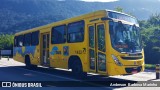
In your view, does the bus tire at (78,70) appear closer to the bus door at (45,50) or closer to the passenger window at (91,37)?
the passenger window at (91,37)

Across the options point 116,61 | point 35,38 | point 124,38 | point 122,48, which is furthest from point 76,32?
point 35,38

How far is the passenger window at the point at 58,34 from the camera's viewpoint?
1494cm

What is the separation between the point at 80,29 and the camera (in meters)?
13.4

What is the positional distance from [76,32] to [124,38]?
9.64 feet

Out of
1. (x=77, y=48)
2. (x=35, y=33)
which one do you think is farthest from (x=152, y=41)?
(x=77, y=48)

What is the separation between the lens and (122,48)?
38.0 feet

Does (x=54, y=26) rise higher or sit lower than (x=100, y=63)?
higher

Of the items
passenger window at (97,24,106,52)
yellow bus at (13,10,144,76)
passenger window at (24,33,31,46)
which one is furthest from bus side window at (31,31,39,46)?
passenger window at (97,24,106,52)

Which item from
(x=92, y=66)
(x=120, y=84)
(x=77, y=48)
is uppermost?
(x=77, y=48)

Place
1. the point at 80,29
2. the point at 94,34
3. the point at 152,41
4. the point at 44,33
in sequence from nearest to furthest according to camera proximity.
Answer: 1. the point at 94,34
2. the point at 80,29
3. the point at 44,33
4. the point at 152,41

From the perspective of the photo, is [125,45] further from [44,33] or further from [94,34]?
[44,33]

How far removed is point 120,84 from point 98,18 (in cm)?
315

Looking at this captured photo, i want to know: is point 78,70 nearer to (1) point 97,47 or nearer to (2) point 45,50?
(1) point 97,47

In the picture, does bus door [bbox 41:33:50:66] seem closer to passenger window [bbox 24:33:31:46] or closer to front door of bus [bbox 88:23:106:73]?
passenger window [bbox 24:33:31:46]
